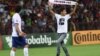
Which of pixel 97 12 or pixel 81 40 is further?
pixel 97 12

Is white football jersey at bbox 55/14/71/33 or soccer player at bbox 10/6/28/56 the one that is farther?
white football jersey at bbox 55/14/71/33

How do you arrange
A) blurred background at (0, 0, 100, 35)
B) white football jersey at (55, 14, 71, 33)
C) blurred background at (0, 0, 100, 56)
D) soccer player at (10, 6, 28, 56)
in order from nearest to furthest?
soccer player at (10, 6, 28, 56)
white football jersey at (55, 14, 71, 33)
blurred background at (0, 0, 100, 56)
blurred background at (0, 0, 100, 35)

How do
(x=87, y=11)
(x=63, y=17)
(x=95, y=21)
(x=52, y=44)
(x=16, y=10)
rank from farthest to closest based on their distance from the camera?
1. (x=87, y=11)
2. (x=95, y=21)
3. (x=52, y=44)
4. (x=63, y=17)
5. (x=16, y=10)

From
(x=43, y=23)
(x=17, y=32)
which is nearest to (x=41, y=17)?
(x=43, y=23)

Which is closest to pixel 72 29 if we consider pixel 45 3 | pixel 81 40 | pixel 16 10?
pixel 81 40

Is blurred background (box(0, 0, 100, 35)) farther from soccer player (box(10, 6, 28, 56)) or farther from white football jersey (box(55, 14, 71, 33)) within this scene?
soccer player (box(10, 6, 28, 56))

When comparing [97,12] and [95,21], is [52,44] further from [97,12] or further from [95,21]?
[97,12]

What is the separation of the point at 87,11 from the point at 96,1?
6.70 feet

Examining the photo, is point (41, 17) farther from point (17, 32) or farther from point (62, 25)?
point (17, 32)

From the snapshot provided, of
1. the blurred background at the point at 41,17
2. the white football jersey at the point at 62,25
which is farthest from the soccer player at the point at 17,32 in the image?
the blurred background at the point at 41,17

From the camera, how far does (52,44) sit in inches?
1043

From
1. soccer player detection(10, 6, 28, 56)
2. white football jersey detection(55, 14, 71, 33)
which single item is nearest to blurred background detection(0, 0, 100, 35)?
white football jersey detection(55, 14, 71, 33)

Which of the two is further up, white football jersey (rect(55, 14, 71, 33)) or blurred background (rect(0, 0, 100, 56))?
white football jersey (rect(55, 14, 71, 33))

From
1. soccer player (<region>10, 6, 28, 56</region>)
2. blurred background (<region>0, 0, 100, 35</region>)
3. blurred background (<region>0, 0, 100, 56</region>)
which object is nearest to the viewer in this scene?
soccer player (<region>10, 6, 28, 56</region>)
